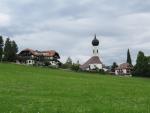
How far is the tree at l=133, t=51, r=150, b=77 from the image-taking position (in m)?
184

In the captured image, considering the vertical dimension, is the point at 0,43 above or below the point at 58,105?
above

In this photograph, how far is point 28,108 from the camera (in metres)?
25.2

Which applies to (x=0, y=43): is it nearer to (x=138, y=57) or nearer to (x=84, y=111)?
(x=138, y=57)

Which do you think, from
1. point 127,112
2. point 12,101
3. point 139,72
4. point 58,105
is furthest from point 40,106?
point 139,72

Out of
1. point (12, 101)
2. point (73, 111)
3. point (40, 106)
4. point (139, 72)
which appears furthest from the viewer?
point (139, 72)

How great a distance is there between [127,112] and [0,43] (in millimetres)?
176301

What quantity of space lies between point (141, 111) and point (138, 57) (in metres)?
169

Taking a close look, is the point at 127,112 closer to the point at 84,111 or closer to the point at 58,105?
the point at 84,111

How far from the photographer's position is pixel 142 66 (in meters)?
186

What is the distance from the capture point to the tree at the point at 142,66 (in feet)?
603

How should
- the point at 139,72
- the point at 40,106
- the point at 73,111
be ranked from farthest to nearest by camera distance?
1. the point at 139,72
2. the point at 40,106
3. the point at 73,111

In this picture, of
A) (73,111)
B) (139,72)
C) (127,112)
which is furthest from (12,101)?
(139,72)

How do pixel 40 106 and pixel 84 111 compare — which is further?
pixel 40 106

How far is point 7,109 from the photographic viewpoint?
958 inches
